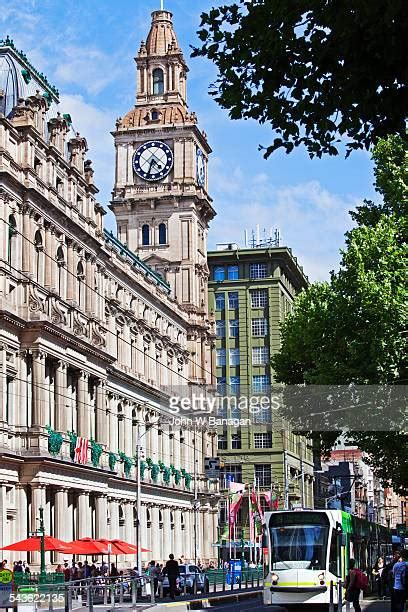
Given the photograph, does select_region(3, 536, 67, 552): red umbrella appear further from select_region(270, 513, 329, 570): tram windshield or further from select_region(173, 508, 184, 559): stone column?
select_region(173, 508, 184, 559): stone column

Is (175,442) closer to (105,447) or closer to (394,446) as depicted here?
(105,447)

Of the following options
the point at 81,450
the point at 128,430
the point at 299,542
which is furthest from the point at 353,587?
the point at 128,430

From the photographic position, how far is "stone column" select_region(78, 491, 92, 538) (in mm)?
63500

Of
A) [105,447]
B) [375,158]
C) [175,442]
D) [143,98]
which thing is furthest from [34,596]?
[143,98]

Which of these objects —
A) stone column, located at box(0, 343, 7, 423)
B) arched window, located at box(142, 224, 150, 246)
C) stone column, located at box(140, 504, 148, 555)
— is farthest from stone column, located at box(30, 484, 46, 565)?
arched window, located at box(142, 224, 150, 246)

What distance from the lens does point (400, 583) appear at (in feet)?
94.3

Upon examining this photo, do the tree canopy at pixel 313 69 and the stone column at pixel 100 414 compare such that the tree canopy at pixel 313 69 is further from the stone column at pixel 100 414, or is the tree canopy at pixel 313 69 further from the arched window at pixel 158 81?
the arched window at pixel 158 81

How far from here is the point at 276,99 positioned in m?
15.4

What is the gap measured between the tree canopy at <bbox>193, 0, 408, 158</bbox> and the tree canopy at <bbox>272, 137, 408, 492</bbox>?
80.0 feet

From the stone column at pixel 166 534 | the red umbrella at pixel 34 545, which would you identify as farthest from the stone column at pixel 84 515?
the stone column at pixel 166 534

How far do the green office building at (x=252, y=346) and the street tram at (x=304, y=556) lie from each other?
8946cm

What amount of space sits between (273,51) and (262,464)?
11658 cm

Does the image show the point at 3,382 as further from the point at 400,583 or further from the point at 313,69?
the point at 313,69

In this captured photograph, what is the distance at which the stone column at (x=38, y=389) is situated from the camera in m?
58.3
